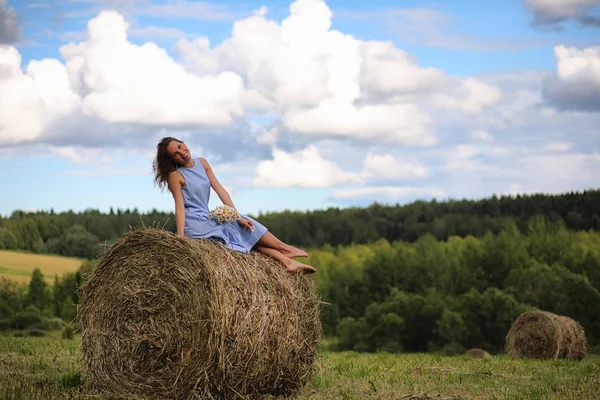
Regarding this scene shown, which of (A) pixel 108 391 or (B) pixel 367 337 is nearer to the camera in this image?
(A) pixel 108 391

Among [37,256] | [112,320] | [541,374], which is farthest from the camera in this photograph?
[37,256]

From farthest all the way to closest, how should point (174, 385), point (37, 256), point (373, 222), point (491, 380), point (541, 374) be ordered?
point (373, 222), point (37, 256), point (541, 374), point (491, 380), point (174, 385)

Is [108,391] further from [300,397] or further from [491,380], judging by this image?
[491,380]

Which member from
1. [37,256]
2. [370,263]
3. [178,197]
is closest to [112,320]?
[178,197]

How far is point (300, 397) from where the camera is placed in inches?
339

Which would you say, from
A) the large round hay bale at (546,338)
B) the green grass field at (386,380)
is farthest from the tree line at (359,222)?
the green grass field at (386,380)

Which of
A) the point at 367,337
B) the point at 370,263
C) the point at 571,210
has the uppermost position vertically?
the point at 571,210

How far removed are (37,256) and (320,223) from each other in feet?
153

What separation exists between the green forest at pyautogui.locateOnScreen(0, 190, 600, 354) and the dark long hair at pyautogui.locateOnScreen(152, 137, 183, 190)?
116 feet

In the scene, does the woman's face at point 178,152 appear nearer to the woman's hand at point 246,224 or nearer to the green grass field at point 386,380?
the woman's hand at point 246,224

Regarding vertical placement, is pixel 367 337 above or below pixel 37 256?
below

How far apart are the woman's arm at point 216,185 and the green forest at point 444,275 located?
34960 millimetres

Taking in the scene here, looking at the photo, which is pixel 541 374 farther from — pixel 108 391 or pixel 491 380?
pixel 108 391

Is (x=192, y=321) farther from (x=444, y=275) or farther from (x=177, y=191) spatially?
(x=444, y=275)
